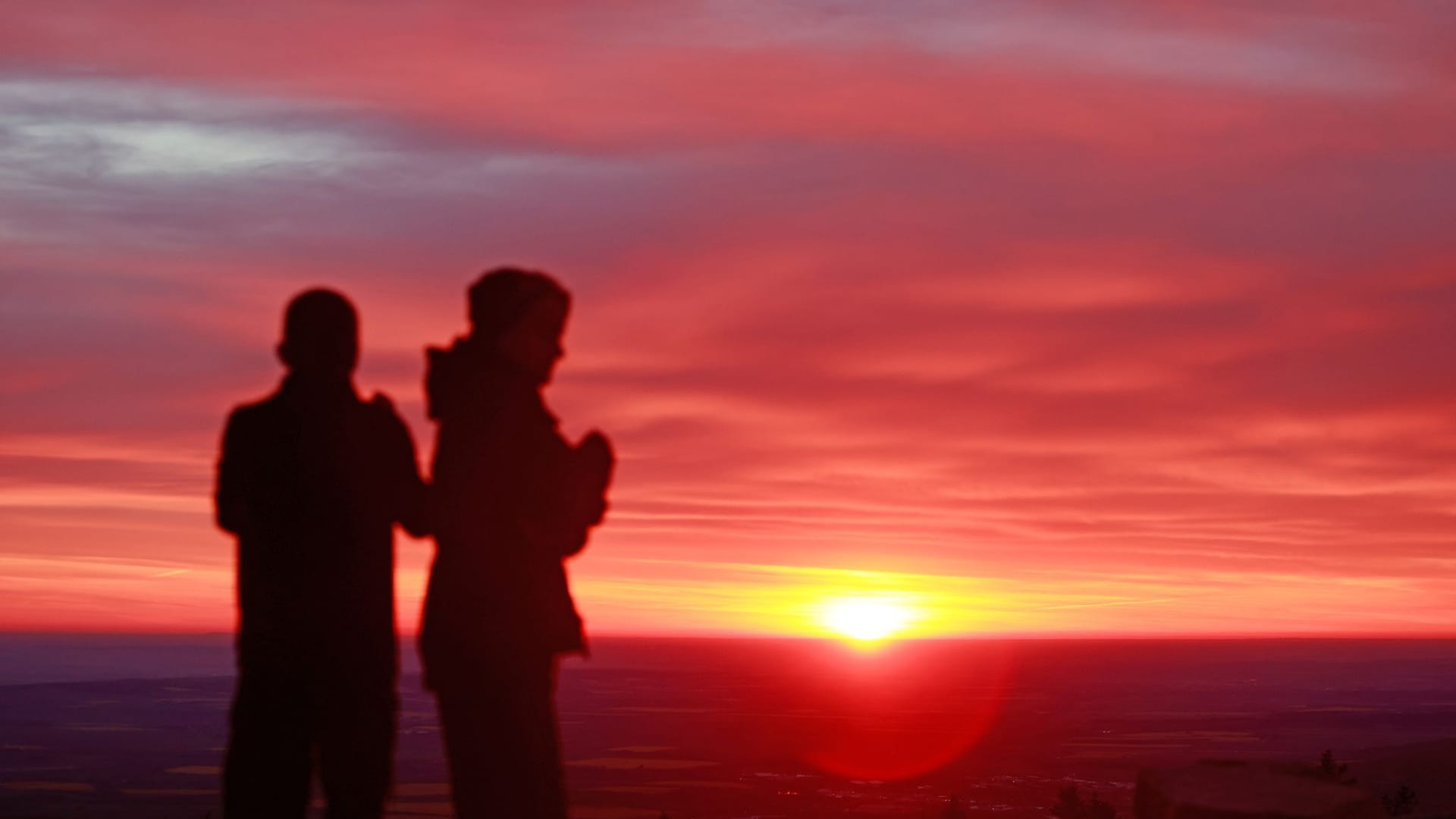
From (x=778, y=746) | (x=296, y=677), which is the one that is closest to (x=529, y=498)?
(x=296, y=677)

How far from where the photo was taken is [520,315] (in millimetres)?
6277

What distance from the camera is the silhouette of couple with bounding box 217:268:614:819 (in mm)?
6266

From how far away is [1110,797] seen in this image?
10625 cm

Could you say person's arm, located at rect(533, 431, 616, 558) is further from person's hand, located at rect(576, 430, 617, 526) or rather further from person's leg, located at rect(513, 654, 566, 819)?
person's leg, located at rect(513, 654, 566, 819)

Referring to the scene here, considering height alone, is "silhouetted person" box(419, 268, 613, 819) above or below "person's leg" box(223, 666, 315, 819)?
above

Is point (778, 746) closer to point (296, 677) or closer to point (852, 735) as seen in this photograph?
point (852, 735)

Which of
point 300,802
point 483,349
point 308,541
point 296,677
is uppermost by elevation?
point 483,349

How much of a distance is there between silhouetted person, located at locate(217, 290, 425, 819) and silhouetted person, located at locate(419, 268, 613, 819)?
359mm

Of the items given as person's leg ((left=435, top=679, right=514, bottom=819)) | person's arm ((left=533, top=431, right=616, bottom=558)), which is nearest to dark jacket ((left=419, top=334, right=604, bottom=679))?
person's arm ((left=533, top=431, right=616, bottom=558))

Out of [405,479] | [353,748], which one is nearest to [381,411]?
[405,479]

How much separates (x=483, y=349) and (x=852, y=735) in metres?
177

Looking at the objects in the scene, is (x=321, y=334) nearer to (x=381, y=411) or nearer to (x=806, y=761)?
(x=381, y=411)

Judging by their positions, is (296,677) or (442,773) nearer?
(296,677)

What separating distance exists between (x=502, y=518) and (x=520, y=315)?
2.63ft
